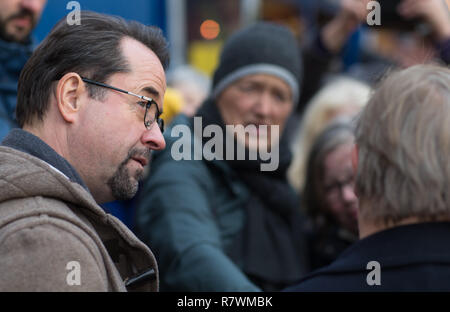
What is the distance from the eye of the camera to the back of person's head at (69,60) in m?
1.79

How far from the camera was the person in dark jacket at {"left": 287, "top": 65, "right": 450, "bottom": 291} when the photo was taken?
1.54 meters

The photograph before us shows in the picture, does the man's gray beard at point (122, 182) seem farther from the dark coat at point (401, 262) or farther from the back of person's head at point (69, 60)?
the dark coat at point (401, 262)

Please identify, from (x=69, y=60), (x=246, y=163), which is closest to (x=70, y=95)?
(x=69, y=60)

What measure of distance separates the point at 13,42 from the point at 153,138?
1.36 m

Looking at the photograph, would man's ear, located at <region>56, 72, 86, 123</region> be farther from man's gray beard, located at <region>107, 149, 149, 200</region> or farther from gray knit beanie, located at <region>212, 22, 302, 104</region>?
gray knit beanie, located at <region>212, 22, 302, 104</region>

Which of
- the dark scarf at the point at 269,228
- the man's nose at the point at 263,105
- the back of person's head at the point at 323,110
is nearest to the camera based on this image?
the dark scarf at the point at 269,228

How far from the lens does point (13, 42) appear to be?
9.41 feet

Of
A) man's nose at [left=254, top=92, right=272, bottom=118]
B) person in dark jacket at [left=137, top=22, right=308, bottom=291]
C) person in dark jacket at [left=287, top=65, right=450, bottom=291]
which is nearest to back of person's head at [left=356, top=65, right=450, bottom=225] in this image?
person in dark jacket at [left=287, top=65, right=450, bottom=291]

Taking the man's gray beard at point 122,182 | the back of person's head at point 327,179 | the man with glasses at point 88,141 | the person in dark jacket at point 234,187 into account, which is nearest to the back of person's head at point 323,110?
the back of person's head at point 327,179

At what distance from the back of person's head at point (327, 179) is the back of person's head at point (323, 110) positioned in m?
0.71

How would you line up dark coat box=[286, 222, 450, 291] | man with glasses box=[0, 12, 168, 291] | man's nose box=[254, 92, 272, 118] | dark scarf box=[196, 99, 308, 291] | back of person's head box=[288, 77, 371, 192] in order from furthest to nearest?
1. back of person's head box=[288, 77, 371, 192]
2. man's nose box=[254, 92, 272, 118]
3. dark scarf box=[196, 99, 308, 291]
4. dark coat box=[286, 222, 450, 291]
5. man with glasses box=[0, 12, 168, 291]

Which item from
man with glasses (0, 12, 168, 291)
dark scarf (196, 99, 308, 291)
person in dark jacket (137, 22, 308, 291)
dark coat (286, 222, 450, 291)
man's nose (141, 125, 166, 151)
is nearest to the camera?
man with glasses (0, 12, 168, 291)
